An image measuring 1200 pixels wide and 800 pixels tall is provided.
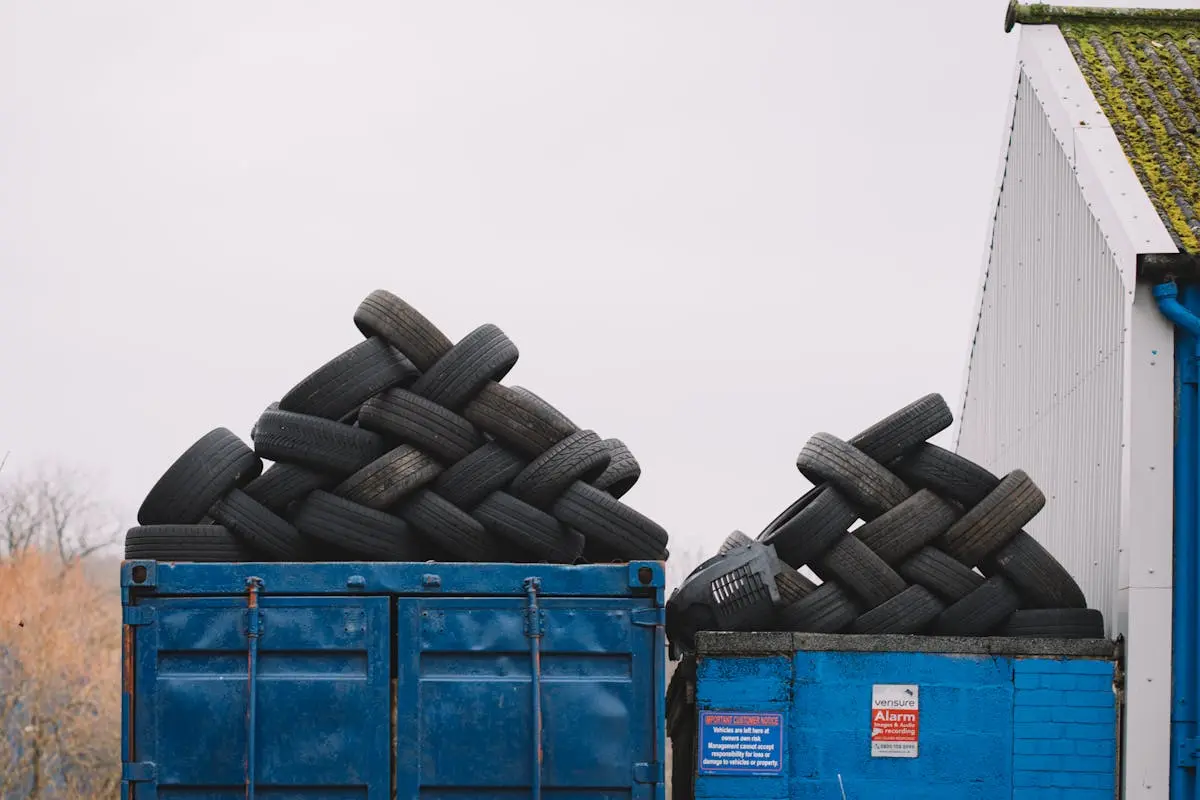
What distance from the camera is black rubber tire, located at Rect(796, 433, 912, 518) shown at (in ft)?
32.2

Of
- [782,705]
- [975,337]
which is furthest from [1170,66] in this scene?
[782,705]

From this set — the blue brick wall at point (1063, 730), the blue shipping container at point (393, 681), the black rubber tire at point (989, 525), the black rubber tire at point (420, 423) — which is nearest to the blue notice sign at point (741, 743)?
the blue shipping container at point (393, 681)

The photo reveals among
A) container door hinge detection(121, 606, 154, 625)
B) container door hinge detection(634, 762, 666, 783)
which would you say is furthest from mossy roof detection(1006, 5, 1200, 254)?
container door hinge detection(121, 606, 154, 625)

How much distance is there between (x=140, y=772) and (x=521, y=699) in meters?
2.05

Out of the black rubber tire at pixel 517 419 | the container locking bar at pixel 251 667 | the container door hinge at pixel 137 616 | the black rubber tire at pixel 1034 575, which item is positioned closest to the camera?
the container locking bar at pixel 251 667

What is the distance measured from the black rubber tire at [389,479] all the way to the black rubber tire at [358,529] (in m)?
0.07

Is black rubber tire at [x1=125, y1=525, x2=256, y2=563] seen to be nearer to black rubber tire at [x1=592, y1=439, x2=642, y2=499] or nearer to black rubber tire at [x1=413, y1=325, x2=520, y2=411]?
black rubber tire at [x1=413, y1=325, x2=520, y2=411]

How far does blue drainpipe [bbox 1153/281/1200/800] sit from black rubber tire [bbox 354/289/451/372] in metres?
4.69

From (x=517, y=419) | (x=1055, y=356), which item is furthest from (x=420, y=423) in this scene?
(x=1055, y=356)

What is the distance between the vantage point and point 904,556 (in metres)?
9.82

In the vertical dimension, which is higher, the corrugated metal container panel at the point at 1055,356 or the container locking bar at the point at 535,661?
the corrugated metal container panel at the point at 1055,356

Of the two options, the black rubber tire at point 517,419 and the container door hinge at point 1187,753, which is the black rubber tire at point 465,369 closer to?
the black rubber tire at point 517,419

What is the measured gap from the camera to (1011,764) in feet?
31.1

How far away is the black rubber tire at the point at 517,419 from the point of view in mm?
8781
